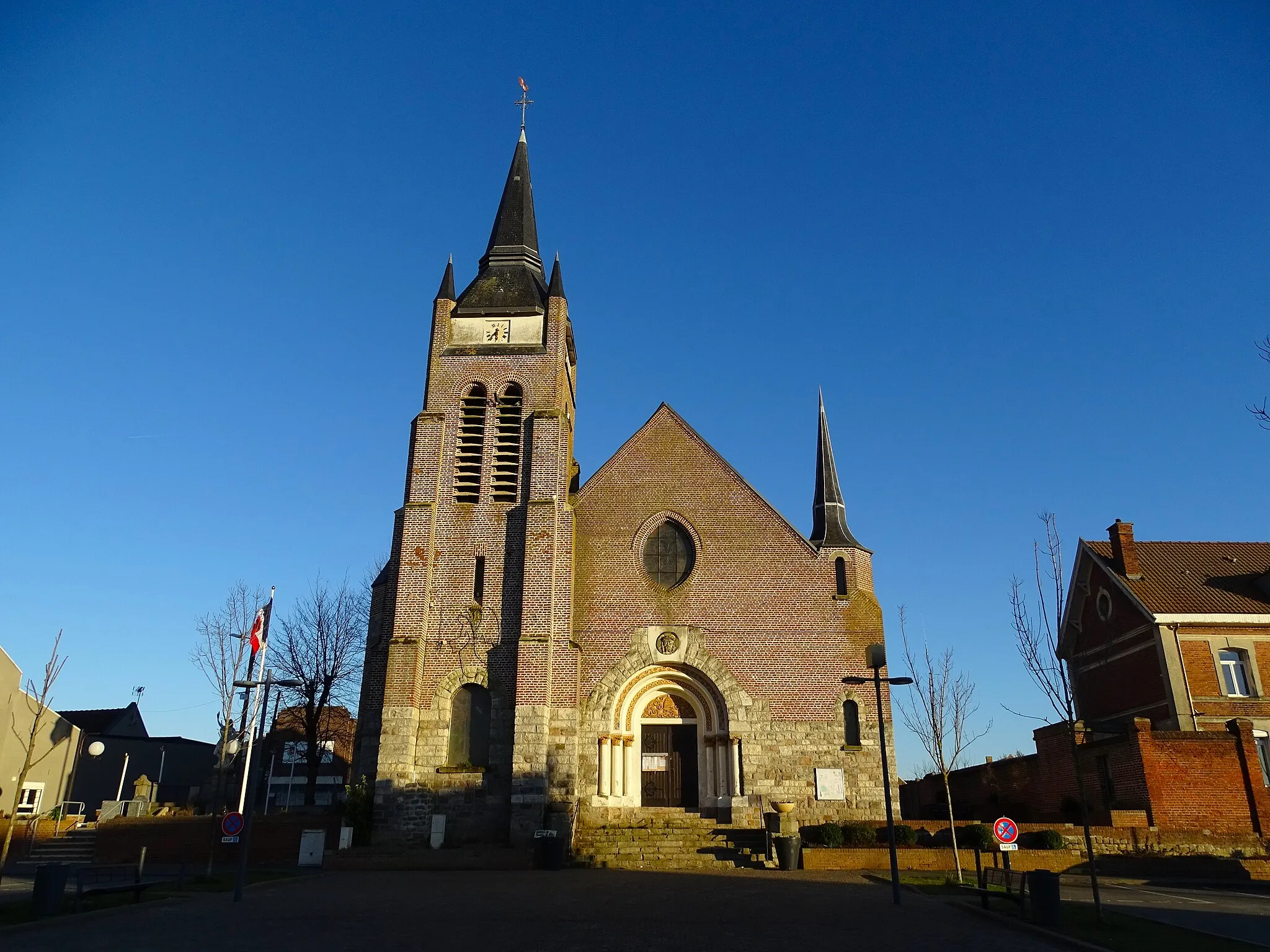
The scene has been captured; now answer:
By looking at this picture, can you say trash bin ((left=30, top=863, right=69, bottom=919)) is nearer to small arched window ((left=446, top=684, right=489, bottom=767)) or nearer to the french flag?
the french flag

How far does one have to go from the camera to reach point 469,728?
24.9m

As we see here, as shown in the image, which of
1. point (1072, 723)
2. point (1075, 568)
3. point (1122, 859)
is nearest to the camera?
point (1072, 723)

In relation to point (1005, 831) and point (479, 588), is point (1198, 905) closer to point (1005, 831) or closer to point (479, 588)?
point (1005, 831)

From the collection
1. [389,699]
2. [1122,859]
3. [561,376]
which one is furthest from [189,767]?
[1122,859]

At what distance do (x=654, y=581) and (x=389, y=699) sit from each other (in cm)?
842

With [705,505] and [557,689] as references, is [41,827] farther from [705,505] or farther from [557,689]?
[705,505]

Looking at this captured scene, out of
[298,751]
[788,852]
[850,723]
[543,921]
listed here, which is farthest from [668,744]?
[298,751]

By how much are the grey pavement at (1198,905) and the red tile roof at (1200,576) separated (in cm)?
1199

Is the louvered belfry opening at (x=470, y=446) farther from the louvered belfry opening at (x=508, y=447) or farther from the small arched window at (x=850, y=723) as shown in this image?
the small arched window at (x=850, y=723)

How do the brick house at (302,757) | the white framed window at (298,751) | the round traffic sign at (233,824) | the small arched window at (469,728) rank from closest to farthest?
the round traffic sign at (233,824) < the small arched window at (469,728) < the brick house at (302,757) < the white framed window at (298,751)

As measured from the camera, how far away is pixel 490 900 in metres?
15.2

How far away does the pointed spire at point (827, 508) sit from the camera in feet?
91.5

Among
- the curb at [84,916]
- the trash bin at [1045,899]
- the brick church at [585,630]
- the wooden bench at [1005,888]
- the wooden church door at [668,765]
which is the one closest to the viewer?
the curb at [84,916]

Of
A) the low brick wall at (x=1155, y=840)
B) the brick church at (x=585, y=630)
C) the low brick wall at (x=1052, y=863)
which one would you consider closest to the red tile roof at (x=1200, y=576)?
the low brick wall at (x=1155, y=840)
